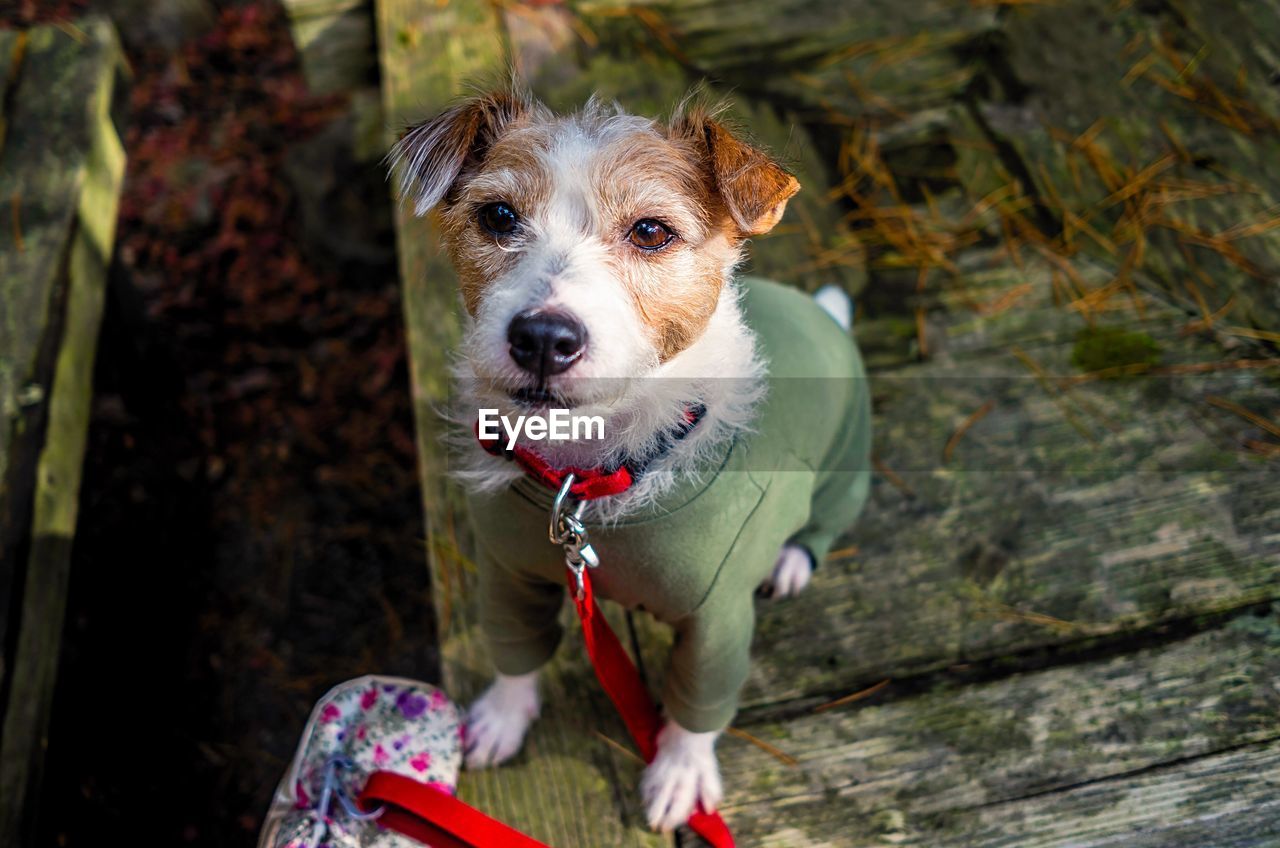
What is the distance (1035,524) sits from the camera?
8.31 feet

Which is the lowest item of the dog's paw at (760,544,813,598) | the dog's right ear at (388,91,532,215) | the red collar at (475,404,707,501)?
the dog's paw at (760,544,813,598)

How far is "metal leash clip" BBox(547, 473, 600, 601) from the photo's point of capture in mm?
1668

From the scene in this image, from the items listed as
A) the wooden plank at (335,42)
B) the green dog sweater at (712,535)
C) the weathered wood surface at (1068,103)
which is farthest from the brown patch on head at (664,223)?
the wooden plank at (335,42)

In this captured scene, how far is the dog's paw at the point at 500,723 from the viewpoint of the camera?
2.22 metres

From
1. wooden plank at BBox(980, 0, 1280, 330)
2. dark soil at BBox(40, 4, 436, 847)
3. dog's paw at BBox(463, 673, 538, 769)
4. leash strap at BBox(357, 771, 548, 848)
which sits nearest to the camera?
leash strap at BBox(357, 771, 548, 848)

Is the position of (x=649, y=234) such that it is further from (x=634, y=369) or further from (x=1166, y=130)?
(x=1166, y=130)

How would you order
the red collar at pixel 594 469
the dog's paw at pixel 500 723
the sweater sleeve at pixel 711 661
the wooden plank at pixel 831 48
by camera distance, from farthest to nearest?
the wooden plank at pixel 831 48
the dog's paw at pixel 500 723
the sweater sleeve at pixel 711 661
the red collar at pixel 594 469

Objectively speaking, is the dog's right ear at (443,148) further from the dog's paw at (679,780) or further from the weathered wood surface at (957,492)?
the dog's paw at (679,780)

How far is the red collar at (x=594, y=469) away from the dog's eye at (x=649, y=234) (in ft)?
1.14

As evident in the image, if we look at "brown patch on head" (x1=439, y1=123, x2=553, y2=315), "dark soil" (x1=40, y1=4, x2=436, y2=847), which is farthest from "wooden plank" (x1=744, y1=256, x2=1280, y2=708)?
"dark soil" (x1=40, y1=4, x2=436, y2=847)

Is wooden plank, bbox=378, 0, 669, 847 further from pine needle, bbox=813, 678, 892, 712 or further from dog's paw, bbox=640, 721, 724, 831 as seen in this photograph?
pine needle, bbox=813, 678, 892, 712

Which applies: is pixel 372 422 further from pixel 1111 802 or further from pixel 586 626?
pixel 1111 802

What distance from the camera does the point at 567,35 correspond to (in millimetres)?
3539
